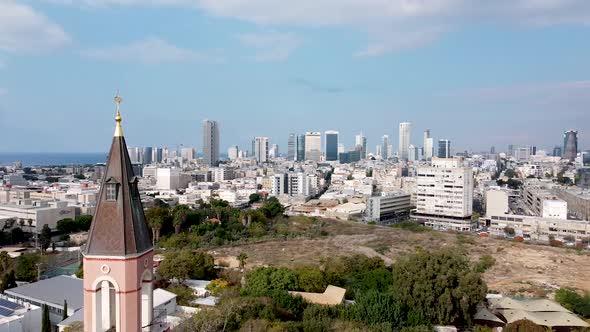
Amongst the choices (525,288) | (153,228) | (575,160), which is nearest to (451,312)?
(525,288)

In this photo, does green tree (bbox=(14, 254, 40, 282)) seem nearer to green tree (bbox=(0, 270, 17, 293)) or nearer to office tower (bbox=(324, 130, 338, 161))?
green tree (bbox=(0, 270, 17, 293))

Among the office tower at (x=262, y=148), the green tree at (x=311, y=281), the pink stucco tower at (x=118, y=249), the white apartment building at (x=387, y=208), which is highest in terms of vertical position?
the office tower at (x=262, y=148)

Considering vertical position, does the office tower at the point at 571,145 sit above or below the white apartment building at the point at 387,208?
above

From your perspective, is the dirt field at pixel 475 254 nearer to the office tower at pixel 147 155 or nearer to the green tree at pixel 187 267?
the green tree at pixel 187 267

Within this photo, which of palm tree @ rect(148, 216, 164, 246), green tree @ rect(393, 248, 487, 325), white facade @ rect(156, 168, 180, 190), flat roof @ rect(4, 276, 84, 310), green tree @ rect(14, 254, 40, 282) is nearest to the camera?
green tree @ rect(393, 248, 487, 325)

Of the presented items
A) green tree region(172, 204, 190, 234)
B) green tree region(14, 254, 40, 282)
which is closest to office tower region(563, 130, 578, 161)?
green tree region(172, 204, 190, 234)

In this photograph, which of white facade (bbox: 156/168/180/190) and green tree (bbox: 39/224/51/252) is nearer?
green tree (bbox: 39/224/51/252)

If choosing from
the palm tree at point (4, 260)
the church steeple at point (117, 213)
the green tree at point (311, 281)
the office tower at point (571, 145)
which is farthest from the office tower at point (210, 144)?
the church steeple at point (117, 213)
